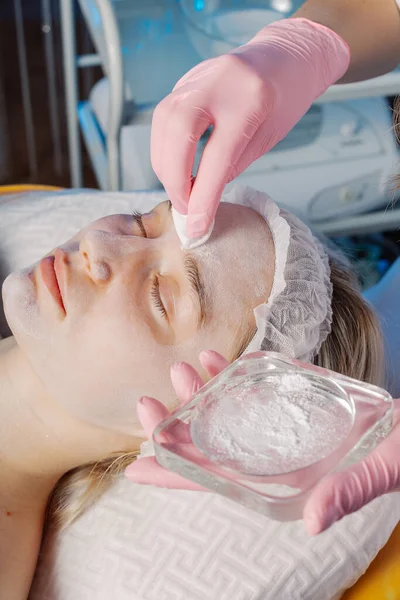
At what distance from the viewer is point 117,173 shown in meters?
2.08

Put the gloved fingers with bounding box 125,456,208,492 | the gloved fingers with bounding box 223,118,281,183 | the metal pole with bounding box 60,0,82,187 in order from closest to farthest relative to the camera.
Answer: the gloved fingers with bounding box 125,456,208,492 < the gloved fingers with bounding box 223,118,281,183 < the metal pole with bounding box 60,0,82,187

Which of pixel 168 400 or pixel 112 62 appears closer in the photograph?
pixel 168 400

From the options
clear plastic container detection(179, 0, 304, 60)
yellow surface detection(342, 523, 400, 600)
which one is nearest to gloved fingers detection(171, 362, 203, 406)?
yellow surface detection(342, 523, 400, 600)

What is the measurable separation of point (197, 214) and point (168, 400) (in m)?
0.34

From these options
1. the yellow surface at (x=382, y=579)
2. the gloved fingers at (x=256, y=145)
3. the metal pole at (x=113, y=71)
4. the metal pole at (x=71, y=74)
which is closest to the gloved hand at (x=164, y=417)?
the gloved fingers at (x=256, y=145)

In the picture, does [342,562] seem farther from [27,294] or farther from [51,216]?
[51,216]

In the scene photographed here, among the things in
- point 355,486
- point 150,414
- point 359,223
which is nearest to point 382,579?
point 355,486

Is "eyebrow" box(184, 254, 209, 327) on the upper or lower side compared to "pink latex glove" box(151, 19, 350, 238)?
lower

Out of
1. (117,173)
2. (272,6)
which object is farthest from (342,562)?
(272,6)

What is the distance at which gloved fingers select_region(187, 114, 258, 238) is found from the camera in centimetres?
124

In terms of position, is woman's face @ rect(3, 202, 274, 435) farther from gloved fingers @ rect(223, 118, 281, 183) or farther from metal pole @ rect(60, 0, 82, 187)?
metal pole @ rect(60, 0, 82, 187)

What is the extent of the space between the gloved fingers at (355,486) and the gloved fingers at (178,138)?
1.81 ft

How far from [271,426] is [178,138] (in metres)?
0.54

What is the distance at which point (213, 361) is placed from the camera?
3.57 ft
